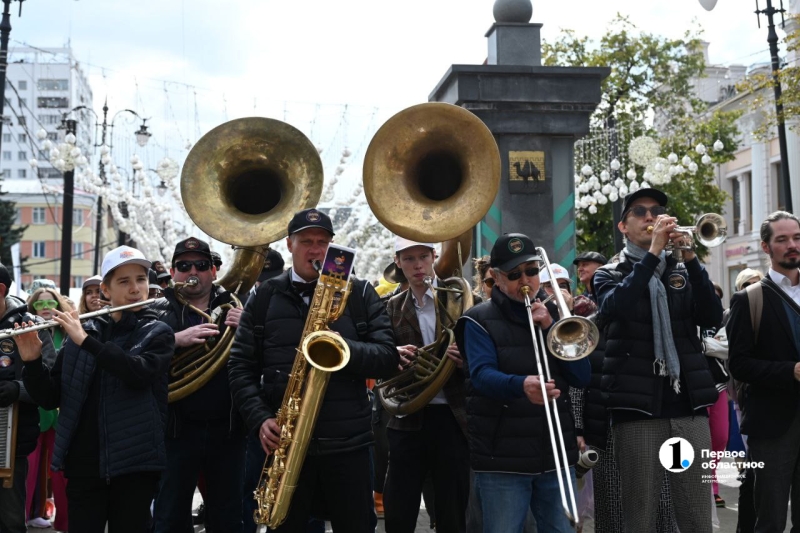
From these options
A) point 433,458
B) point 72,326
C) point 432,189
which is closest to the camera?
point 72,326

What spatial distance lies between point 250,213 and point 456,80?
10.8 feet

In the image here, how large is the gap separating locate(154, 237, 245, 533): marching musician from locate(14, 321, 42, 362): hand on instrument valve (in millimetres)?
972

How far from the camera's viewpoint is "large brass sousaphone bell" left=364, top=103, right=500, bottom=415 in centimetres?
581

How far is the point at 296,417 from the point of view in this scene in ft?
15.8

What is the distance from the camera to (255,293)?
5.21 meters

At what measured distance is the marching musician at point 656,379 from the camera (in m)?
5.20

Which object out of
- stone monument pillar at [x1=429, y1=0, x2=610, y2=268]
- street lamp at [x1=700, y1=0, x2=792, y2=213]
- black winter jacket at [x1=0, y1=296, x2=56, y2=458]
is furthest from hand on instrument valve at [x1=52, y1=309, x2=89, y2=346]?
street lamp at [x1=700, y1=0, x2=792, y2=213]

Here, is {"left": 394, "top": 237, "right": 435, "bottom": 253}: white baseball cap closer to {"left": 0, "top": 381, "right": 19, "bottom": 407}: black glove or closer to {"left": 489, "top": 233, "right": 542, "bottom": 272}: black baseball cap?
{"left": 489, "top": 233, "right": 542, "bottom": 272}: black baseball cap

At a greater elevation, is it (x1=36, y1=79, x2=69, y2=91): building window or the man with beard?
(x1=36, y1=79, x2=69, y2=91): building window

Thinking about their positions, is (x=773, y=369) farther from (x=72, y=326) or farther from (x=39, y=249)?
(x=39, y=249)

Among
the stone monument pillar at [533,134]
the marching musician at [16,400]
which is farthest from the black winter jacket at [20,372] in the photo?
the stone monument pillar at [533,134]

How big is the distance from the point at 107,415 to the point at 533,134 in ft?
17.1

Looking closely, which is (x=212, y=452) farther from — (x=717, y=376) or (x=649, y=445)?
(x=717, y=376)

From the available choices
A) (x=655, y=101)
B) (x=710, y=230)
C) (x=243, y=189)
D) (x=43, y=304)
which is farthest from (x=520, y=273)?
(x=655, y=101)
